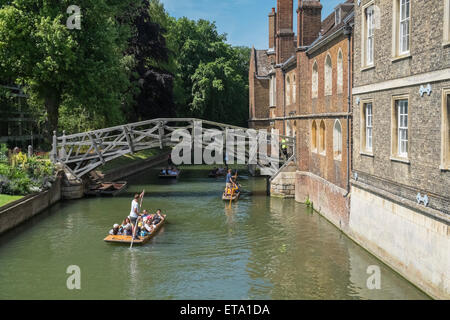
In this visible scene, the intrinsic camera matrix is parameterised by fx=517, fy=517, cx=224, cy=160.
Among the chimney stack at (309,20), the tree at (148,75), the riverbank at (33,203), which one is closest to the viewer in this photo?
the riverbank at (33,203)

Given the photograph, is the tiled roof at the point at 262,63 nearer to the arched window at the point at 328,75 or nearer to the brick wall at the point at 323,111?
the brick wall at the point at 323,111

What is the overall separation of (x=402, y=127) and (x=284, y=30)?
64.2 feet

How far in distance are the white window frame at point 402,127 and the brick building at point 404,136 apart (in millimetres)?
25

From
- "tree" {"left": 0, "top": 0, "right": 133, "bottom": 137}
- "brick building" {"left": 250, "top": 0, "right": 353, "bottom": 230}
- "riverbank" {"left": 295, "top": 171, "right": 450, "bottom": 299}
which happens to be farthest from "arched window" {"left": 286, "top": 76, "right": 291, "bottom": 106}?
"riverbank" {"left": 295, "top": 171, "right": 450, "bottom": 299}

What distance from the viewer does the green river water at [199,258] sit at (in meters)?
12.0

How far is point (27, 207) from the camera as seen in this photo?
64.6 feet

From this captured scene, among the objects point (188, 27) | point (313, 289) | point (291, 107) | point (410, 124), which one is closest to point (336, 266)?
point (313, 289)

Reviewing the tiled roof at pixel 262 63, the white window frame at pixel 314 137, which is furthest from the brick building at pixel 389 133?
the tiled roof at pixel 262 63

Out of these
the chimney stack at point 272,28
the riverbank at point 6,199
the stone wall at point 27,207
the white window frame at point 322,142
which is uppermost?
the chimney stack at point 272,28

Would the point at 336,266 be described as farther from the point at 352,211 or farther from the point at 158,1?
the point at 158,1

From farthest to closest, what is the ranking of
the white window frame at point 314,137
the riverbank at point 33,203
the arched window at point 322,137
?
the white window frame at point 314,137, the arched window at point 322,137, the riverbank at point 33,203

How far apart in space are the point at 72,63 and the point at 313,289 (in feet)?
64.9

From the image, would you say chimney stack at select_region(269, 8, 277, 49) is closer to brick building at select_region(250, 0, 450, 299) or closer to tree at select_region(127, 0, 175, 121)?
tree at select_region(127, 0, 175, 121)

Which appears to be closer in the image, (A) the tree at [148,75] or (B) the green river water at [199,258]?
(B) the green river water at [199,258]
